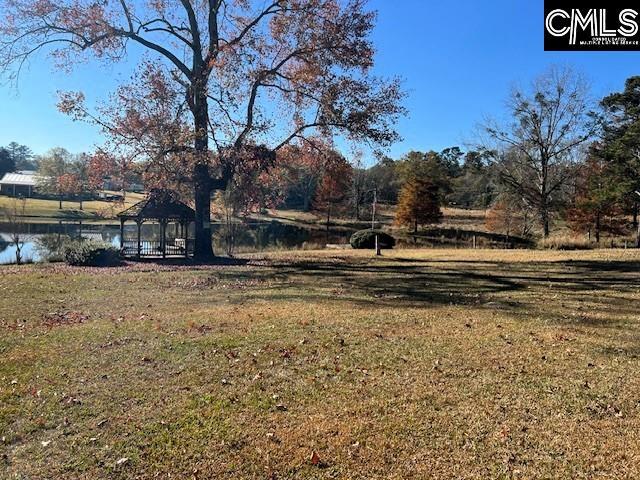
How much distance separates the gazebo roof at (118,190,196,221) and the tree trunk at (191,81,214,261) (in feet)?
3.02

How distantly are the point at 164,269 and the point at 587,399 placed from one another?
13756 millimetres

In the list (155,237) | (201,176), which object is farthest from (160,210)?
(155,237)

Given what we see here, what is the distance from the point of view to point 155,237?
3656 cm

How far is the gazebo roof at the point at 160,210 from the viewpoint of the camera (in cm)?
2059

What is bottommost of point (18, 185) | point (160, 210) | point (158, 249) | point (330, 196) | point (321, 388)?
point (321, 388)

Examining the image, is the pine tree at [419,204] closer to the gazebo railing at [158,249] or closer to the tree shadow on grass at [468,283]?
the gazebo railing at [158,249]

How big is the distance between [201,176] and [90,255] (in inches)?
198

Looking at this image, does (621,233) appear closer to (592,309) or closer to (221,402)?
(592,309)

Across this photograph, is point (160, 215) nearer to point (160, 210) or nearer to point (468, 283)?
point (160, 210)

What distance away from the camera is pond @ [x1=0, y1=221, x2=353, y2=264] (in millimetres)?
26562

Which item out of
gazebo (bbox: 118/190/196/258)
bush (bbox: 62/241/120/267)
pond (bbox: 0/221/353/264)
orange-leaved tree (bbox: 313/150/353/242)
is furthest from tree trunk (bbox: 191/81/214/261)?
orange-leaved tree (bbox: 313/150/353/242)

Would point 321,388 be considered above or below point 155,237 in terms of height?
below

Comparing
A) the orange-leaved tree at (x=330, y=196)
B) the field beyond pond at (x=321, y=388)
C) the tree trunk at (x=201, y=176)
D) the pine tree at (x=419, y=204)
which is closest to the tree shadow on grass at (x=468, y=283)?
the field beyond pond at (x=321, y=388)

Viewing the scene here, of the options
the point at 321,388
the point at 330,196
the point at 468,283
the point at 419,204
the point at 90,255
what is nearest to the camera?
the point at 321,388
